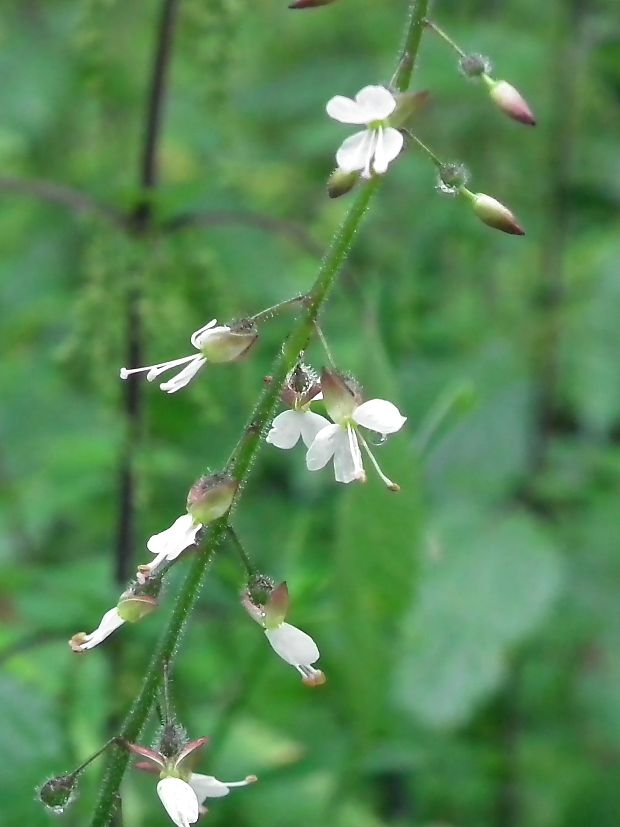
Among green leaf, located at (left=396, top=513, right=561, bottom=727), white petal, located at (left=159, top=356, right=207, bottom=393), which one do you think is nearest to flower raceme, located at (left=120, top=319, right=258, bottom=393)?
white petal, located at (left=159, top=356, right=207, bottom=393)

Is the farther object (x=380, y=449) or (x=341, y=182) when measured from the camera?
(x=380, y=449)

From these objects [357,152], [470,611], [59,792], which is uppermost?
[357,152]

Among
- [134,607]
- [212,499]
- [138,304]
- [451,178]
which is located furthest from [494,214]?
[138,304]

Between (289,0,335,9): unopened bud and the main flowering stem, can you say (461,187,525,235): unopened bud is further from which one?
(289,0,335,9): unopened bud

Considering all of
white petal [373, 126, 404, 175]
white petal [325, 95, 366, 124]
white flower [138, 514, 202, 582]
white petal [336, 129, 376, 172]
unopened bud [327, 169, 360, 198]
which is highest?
white petal [325, 95, 366, 124]

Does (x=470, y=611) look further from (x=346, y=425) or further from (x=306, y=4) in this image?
(x=306, y=4)

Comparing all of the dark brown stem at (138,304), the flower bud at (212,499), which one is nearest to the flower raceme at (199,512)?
the flower bud at (212,499)
